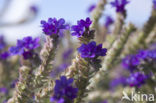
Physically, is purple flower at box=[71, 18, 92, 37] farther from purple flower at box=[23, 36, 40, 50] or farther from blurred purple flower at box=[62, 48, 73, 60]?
blurred purple flower at box=[62, 48, 73, 60]

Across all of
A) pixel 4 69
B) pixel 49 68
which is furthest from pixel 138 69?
pixel 4 69

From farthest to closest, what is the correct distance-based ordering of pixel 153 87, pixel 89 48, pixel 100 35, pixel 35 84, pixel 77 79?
pixel 100 35
pixel 153 87
pixel 35 84
pixel 77 79
pixel 89 48

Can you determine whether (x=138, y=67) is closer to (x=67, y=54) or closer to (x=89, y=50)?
(x=89, y=50)

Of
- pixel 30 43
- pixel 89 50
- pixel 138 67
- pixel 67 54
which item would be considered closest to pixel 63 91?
pixel 89 50

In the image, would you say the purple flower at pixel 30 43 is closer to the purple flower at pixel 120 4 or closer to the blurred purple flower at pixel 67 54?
the purple flower at pixel 120 4

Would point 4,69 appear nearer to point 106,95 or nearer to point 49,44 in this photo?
point 106,95

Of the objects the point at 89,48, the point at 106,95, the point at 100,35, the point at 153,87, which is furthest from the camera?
the point at 100,35

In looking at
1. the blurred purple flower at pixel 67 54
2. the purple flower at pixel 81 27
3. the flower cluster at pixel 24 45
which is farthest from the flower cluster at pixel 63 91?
the blurred purple flower at pixel 67 54
